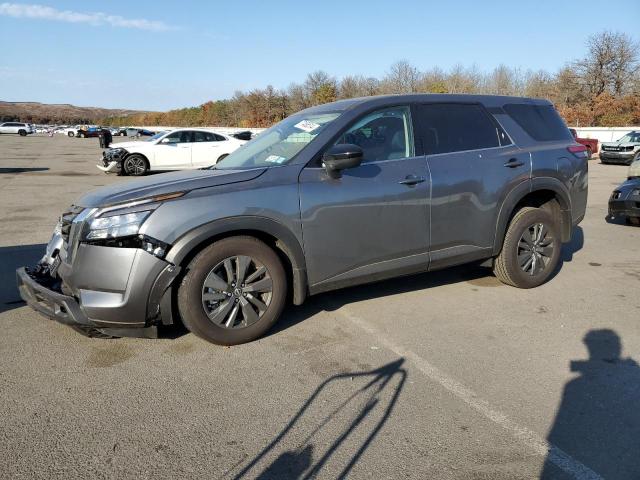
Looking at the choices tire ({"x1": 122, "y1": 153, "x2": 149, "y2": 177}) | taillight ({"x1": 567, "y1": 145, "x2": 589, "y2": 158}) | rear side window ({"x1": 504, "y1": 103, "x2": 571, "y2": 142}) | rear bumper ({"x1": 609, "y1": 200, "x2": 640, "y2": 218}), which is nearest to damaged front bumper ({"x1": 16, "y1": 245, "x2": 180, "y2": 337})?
rear side window ({"x1": 504, "y1": 103, "x2": 571, "y2": 142})

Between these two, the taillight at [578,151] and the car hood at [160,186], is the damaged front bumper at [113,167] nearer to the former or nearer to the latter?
the car hood at [160,186]

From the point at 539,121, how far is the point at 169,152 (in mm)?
14134

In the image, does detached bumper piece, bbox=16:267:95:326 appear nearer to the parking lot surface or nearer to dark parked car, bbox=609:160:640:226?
the parking lot surface

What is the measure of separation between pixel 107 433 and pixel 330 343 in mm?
1701

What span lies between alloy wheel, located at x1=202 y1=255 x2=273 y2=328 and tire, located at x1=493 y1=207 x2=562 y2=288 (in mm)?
2556

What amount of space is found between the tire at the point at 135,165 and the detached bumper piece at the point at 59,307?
45.6 ft

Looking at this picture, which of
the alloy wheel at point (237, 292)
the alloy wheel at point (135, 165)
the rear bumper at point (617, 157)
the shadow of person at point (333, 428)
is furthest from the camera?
the rear bumper at point (617, 157)

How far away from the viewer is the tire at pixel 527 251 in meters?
5.01

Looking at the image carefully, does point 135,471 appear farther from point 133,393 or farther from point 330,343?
point 330,343

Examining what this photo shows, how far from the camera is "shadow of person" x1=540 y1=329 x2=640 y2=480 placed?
8.15ft

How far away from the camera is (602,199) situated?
12.3 meters

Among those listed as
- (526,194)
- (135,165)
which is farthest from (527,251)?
(135,165)

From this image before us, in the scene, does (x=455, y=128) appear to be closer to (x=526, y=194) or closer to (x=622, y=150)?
(x=526, y=194)

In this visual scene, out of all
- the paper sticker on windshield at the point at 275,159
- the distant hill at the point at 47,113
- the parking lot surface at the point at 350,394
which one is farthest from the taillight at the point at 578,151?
the distant hill at the point at 47,113
